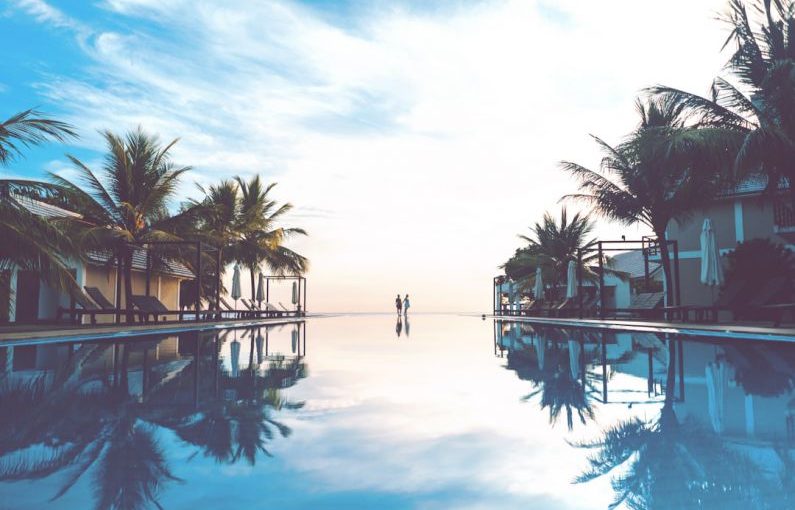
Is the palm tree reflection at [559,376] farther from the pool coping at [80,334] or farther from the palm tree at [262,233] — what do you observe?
the palm tree at [262,233]

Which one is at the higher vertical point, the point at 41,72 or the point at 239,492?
the point at 41,72

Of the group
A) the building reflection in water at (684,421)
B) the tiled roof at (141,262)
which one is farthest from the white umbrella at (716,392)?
the tiled roof at (141,262)

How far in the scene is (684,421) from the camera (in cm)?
353

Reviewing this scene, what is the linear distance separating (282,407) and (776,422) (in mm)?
3043

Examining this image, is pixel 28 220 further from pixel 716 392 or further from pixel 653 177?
pixel 653 177

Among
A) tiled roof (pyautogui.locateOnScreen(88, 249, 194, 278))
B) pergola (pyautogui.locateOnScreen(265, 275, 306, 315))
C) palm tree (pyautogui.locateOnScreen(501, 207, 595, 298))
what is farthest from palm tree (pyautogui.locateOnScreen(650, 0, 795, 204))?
pergola (pyautogui.locateOnScreen(265, 275, 306, 315))

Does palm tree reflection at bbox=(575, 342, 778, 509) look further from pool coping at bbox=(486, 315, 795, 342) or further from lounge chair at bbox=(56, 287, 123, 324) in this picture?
lounge chair at bbox=(56, 287, 123, 324)

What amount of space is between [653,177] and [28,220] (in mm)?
15786

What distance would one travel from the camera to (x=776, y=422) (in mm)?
3473

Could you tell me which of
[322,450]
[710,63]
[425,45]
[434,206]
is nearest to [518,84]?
[425,45]

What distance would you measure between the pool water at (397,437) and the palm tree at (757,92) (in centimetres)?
798

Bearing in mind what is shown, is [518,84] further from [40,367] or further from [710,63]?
[40,367]

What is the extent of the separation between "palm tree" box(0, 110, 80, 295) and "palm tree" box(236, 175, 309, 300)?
14.9m

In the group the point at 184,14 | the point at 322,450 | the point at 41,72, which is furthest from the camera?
the point at 41,72
